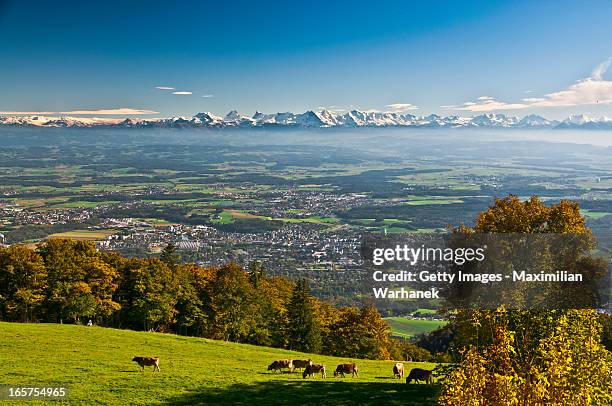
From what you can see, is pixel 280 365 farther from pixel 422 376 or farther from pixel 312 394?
pixel 422 376

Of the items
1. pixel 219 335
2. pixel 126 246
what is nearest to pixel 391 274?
pixel 219 335

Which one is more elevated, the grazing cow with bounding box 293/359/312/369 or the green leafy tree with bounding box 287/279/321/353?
the grazing cow with bounding box 293/359/312/369

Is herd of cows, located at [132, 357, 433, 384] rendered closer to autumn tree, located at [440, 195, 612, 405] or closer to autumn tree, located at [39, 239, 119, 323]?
autumn tree, located at [440, 195, 612, 405]

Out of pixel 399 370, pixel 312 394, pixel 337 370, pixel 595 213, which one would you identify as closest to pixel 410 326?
pixel 399 370

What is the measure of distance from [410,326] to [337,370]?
4835 cm

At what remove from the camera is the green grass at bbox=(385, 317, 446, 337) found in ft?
225

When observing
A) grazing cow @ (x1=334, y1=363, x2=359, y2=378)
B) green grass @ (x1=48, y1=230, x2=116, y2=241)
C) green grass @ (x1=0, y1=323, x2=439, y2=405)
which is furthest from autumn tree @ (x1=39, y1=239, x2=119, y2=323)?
green grass @ (x1=48, y1=230, x2=116, y2=241)

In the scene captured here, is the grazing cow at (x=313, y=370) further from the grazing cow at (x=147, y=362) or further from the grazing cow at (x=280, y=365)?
the grazing cow at (x=147, y=362)

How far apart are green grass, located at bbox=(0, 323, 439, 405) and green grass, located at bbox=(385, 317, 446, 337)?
36299 mm

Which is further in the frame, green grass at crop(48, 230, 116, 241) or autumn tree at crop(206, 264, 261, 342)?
green grass at crop(48, 230, 116, 241)

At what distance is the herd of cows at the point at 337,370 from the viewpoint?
25.2 meters

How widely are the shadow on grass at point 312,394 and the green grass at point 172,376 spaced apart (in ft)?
0.14

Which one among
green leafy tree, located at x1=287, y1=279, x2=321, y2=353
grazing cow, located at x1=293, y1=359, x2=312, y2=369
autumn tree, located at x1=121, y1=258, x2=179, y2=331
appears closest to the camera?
grazing cow, located at x1=293, y1=359, x2=312, y2=369

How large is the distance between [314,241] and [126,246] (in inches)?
2146
